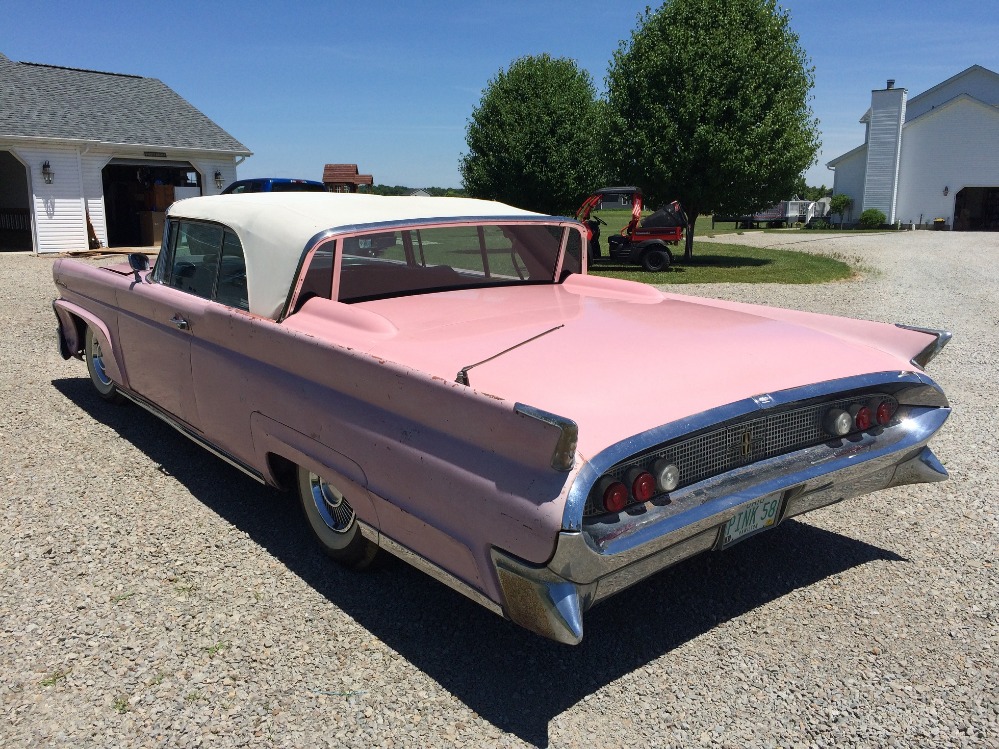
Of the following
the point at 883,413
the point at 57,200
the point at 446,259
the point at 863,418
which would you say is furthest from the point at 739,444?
the point at 57,200

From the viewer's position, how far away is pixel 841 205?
142 feet

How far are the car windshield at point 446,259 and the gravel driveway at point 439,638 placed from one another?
1.27 m

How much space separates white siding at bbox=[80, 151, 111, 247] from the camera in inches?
805

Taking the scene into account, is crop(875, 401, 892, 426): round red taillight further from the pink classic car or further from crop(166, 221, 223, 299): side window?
crop(166, 221, 223, 299): side window

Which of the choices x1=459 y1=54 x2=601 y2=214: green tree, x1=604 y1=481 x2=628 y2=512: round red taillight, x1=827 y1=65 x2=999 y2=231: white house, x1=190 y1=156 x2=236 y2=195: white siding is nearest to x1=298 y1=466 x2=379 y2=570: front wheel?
x1=604 y1=481 x2=628 y2=512: round red taillight

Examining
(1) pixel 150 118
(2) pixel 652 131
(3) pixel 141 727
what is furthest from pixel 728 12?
(3) pixel 141 727

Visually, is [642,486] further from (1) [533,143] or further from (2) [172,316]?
(1) [533,143]

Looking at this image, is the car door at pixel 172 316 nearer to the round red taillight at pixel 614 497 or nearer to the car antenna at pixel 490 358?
the car antenna at pixel 490 358

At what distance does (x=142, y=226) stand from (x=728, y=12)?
54.4ft

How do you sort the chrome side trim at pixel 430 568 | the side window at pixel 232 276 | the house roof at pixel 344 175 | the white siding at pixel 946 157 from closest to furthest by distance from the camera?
the chrome side trim at pixel 430 568, the side window at pixel 232 276, the white siding at pixel 946 157, the house roof at pixel 344 175

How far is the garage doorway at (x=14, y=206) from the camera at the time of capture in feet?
73.4

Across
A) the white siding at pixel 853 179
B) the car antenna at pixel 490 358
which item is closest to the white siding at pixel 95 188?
the car antenna at pixel 490 358

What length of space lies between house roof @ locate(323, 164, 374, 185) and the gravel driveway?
39864mm

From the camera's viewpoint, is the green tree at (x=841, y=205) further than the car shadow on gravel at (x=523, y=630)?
Yes
